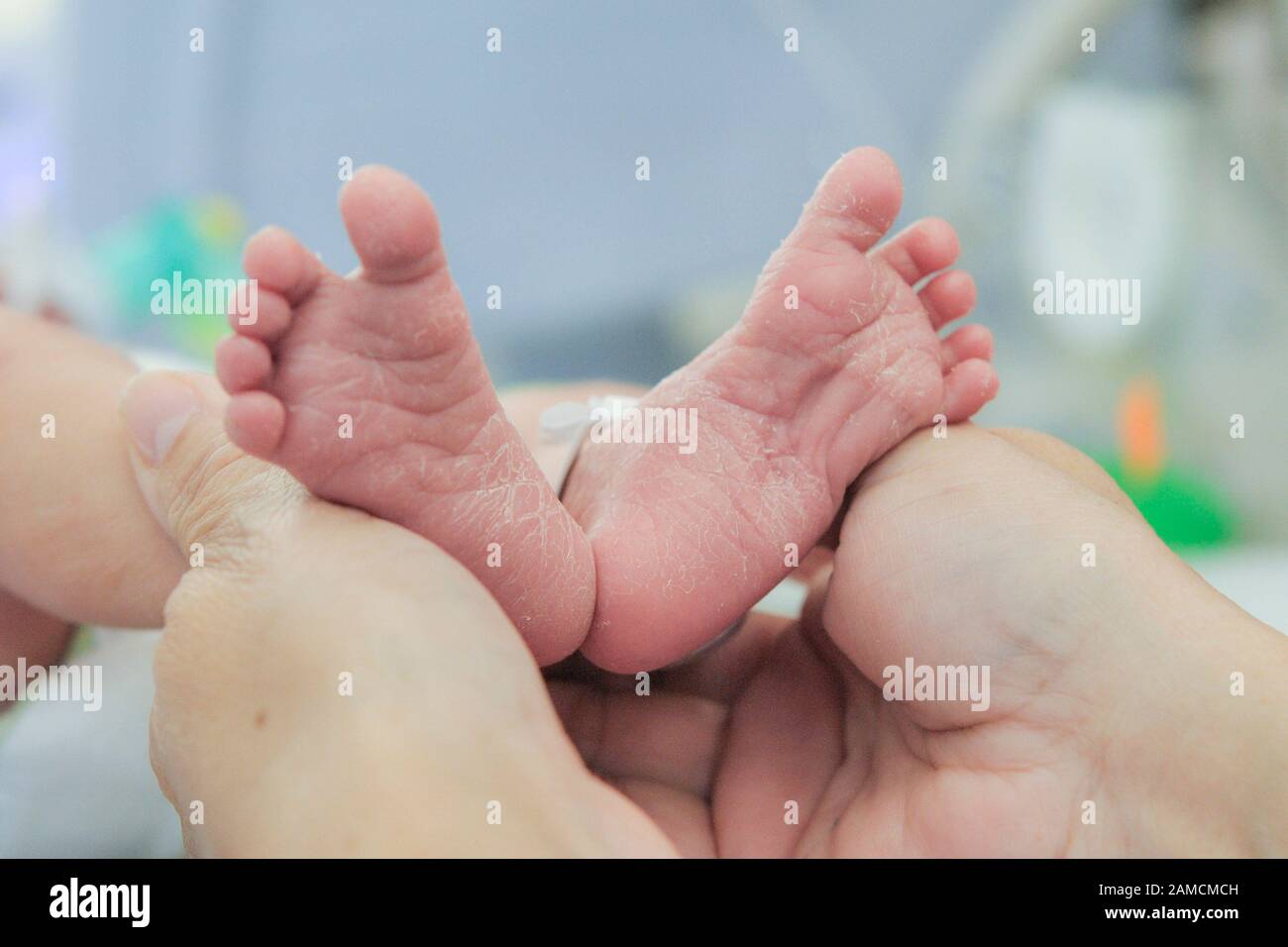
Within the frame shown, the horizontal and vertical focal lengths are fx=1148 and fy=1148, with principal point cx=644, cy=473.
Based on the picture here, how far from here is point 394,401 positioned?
0.63 m

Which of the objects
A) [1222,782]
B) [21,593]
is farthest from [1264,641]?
[21,593]

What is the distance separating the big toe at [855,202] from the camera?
78 cm

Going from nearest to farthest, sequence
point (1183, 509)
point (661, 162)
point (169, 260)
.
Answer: point (1183, 509)
point (169, 260)
point (661, 162)

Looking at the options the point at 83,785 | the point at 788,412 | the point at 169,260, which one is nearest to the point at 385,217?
the point at 788,412

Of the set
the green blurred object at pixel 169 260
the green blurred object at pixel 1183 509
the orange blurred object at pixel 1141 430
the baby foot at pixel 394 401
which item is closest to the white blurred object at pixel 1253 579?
the green blurred object at pixel 1183 509

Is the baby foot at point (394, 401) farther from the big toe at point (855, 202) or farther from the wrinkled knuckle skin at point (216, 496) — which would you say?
the big toe at point (855, 202)

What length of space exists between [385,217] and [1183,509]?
1.40 m

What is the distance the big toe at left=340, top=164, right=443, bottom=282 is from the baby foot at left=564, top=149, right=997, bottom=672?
9.7 inches

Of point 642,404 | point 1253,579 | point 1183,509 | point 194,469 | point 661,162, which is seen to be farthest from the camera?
point 661,162

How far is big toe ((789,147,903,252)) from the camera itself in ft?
2.56

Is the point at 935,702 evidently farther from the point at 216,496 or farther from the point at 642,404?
the point at 216,496

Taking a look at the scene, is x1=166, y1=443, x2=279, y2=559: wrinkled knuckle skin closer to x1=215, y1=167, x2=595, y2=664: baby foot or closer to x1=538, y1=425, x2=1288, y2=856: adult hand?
x1=215, y1=167, x2=595, y2=664: baby foot

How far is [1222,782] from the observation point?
23.8 inches

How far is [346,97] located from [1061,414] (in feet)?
4.17
